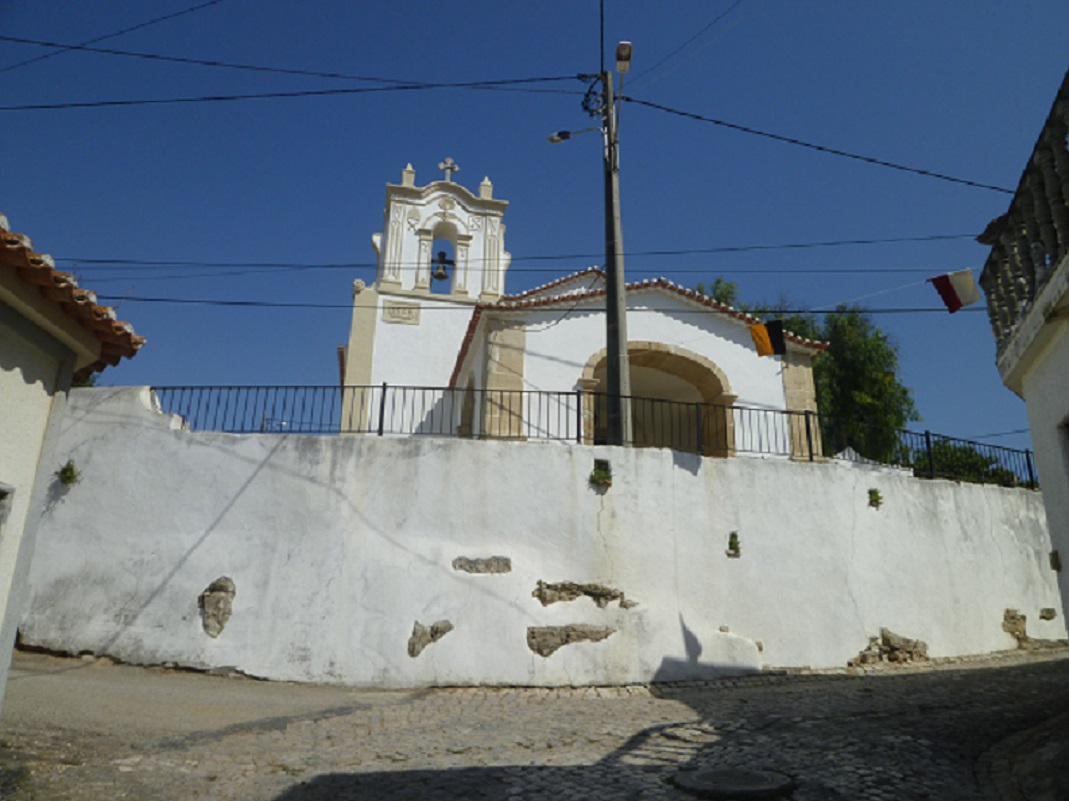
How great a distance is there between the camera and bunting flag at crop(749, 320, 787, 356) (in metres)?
13.2

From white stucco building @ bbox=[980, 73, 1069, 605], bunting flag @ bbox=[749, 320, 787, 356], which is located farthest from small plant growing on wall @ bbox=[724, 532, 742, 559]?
white stucco building @ bbox=[980, 73, 1069, 605]

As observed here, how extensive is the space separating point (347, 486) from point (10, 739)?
15.7ft

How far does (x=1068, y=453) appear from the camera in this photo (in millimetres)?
5809

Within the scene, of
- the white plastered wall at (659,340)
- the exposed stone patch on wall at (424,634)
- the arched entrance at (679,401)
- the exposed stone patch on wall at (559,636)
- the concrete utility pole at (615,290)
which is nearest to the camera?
the exposed stone patch on wall at (424,634)

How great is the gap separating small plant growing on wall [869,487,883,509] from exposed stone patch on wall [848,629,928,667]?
186 centimetres

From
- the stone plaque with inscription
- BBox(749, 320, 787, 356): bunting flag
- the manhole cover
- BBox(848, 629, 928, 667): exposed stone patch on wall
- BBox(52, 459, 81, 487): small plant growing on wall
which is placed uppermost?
the stone plaque with inscription

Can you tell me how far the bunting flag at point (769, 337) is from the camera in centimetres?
1316

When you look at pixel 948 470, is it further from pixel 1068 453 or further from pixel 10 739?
pixel 10 739

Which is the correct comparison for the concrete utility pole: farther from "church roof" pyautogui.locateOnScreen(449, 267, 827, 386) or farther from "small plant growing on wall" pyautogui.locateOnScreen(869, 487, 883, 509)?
"small plant growing on wall" pyautogui.locateOnScreen(869, 487, 883, 509)

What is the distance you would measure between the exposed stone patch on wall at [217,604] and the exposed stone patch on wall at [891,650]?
8385mm

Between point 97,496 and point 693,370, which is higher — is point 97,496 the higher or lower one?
the lower one

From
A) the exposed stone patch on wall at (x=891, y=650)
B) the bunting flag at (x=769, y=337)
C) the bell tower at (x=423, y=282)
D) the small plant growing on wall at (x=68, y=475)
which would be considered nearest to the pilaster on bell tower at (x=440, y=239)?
the bell tower at (x=423, y=282)

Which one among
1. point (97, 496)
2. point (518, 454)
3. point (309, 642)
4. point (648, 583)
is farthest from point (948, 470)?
Answer: point (97, 496)

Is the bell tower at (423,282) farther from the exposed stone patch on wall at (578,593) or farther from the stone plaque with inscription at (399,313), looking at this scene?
the exposed stone patch on wall at (578,593)
